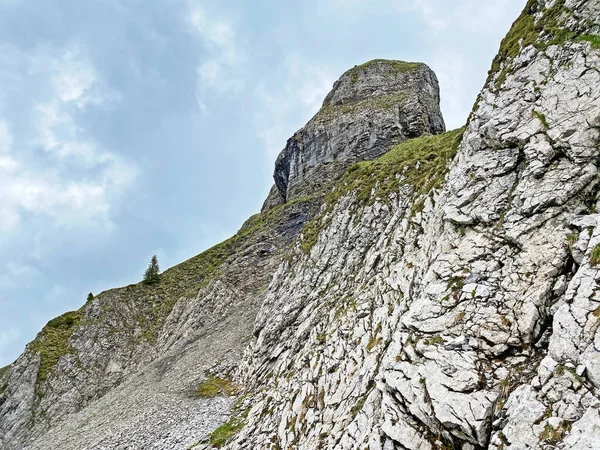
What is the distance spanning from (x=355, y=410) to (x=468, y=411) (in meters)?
6.14

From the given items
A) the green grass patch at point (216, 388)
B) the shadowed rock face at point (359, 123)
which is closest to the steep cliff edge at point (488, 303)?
the green grass patch at point (216, 388)

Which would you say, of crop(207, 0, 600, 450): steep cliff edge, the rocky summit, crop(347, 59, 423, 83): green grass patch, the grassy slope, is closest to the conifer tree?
the grassy slope

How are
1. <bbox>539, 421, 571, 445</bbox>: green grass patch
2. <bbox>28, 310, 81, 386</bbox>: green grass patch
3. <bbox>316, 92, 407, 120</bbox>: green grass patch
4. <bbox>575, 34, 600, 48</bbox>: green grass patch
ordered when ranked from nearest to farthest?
<bbox>539, 421, 571, 445</bbox>: green grass patch < <bbox>575, 34, 600, 48</bbox>: green grass patch < <bbox>28, 310, 81, 386</bbox>: green grass patch < <bbox>316, 92, 407, 120</bbox>: green grass patch

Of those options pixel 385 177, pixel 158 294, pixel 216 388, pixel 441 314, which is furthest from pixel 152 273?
pixel 441 314

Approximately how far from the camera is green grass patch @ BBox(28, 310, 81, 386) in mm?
57188

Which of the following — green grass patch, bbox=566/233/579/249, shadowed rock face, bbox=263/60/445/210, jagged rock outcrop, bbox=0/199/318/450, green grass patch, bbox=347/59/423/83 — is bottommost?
green grass patch, bbox=566/233/579/249

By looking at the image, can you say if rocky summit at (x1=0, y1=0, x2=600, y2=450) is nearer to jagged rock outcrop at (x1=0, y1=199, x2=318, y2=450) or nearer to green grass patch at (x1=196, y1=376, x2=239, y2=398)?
green grass patch at (x1=196, y1=376, x2=239, y2=398)

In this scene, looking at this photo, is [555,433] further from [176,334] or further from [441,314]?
[176,334]

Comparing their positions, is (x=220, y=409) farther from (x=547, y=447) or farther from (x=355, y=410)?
(x=547, y=447)

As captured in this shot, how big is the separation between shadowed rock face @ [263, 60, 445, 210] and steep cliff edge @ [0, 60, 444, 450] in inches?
12.5

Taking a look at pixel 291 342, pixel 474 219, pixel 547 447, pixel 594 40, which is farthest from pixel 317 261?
pixel 547 447

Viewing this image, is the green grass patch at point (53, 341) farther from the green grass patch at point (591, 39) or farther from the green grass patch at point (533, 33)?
the green grass patch at point (591, 39)

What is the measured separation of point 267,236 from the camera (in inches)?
2566

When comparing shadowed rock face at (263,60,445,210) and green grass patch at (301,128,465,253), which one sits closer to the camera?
green grass patch at (301,128,465,253)
